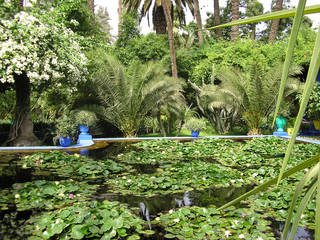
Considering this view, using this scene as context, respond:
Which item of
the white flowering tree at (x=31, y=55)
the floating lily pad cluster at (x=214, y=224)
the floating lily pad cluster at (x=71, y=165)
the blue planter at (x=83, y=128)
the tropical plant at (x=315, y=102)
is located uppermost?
the white flowering tree at (x=31, y=55)

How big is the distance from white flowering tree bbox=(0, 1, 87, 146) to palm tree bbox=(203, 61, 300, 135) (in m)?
5.89

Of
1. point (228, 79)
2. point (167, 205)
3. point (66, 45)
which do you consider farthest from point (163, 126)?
point (167, 205)

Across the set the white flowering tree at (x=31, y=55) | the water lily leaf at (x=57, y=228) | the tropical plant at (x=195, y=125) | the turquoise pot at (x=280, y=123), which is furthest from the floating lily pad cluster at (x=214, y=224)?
the turquoise pot at (x=280, y=123)

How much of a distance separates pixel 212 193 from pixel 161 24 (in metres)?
15.0

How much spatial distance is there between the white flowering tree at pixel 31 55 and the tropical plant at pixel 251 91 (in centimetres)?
592

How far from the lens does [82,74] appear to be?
991cm

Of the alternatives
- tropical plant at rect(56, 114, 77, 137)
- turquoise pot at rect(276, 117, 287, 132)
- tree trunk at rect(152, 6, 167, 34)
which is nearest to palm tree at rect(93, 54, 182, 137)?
tropical plant at rect(56, 114, 77, 137)

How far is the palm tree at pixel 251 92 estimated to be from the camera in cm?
1151

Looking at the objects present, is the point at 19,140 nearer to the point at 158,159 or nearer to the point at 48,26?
the point at 48,26

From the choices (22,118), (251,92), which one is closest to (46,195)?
(22,118)

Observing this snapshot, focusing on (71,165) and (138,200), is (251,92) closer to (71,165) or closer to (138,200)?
(71,165)

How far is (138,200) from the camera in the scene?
142 inches

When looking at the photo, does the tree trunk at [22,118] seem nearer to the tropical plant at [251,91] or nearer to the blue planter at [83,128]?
the blue planter at [83,128]

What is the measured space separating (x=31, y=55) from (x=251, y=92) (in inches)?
317
